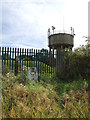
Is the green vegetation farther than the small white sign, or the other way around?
the small white sign

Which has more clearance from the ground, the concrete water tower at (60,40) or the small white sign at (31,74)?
the concrete water tower at (60,40)

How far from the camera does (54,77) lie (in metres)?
5.86

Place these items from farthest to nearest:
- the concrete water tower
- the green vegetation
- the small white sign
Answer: the concrete water tower → the small white sign → the green vegetation

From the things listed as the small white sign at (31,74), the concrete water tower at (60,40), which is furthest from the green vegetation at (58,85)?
the concrete water tower at (60,40)

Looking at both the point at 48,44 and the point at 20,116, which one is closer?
the point at 20,116

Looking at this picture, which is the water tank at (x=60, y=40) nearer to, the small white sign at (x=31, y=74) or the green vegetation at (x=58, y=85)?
the green vegetation at (x=58, y=85)

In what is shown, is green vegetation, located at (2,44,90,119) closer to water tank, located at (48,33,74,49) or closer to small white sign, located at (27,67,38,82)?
small white sign, located at (27,67,38,82)

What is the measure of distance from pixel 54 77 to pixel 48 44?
1030 centimetres

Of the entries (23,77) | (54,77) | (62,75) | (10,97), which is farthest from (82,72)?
(10,97)

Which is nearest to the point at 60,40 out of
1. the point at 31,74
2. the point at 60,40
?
the point at 60,40

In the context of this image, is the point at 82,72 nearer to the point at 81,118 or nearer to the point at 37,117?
the point at 81,118

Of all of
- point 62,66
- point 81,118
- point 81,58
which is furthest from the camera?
point 62,66

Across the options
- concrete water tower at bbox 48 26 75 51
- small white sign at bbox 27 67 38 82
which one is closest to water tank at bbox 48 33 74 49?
concrete water tower at bbox 48 26 75 51

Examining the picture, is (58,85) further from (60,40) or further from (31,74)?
(60,40)
